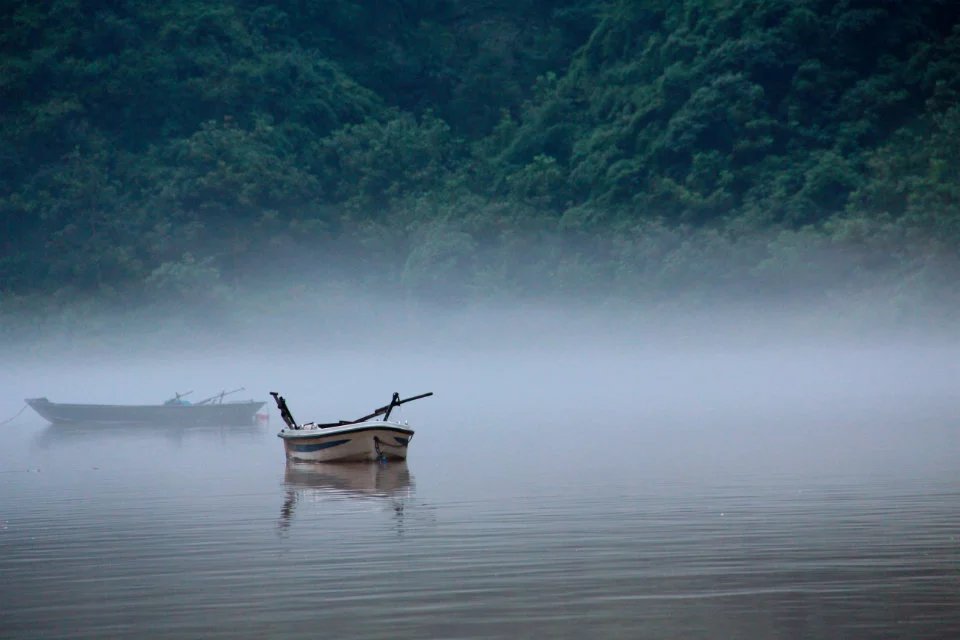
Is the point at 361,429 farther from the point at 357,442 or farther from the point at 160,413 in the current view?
the point at 160,413

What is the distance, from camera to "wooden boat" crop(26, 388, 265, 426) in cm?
5134

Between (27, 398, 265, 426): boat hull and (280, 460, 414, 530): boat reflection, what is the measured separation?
705 inches

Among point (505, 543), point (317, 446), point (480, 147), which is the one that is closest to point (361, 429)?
point (317, 446)

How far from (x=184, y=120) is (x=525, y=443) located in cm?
6363

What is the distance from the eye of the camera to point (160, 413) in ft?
171

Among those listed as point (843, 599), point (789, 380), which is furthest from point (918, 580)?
point (789, 380)

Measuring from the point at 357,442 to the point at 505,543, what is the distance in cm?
1347

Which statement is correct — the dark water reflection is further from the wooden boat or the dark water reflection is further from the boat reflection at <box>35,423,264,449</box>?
the wooden boat

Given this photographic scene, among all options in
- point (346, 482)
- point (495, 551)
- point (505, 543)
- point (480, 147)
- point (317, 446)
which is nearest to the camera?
point (495, 551)

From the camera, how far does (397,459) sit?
106 ft

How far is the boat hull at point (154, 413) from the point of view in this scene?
51.3 m

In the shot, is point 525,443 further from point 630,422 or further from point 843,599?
point 843,599

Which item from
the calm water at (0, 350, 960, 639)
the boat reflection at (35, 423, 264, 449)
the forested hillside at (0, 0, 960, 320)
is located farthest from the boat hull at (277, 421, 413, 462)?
the forested hillside at (0, 0, 960, 320)

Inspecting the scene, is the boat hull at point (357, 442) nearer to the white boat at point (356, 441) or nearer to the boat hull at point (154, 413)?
the white boat at point (356, 441)
